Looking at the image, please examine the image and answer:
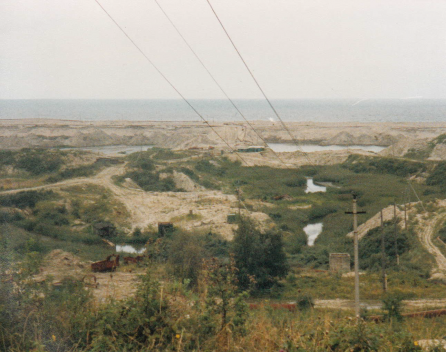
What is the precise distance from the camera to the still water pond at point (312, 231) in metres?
22.0

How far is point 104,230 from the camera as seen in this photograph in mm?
21359

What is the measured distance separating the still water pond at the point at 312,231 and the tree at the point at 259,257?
667 cm

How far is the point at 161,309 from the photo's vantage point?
11.5ft

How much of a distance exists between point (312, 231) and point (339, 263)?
23.4 feet

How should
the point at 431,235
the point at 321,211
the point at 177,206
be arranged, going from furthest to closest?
the point at 177,206 < the point at 321,211 < the point at 431,235

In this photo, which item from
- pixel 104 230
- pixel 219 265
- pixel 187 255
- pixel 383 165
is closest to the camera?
pixel 219 265

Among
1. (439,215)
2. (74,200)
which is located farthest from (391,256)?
(74,200)

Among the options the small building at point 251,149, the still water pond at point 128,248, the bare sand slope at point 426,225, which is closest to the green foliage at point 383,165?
the small building at point 251,149

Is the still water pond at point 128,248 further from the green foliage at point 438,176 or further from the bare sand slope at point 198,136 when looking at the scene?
the bare sand slope at point 198,136

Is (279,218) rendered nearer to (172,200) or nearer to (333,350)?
(172,200)

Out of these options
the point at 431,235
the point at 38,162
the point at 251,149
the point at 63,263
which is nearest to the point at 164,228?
the point at 63,263

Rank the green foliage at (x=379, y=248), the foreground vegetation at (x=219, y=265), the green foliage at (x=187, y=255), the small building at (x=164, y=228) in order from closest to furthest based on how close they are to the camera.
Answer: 1. the foreground vegetation at (x=219, y=265)
2. the green foliage at (x=187, y=255)
3. the green foliage at (x=379, y=248)
4. the small building at (x=164, y=228)

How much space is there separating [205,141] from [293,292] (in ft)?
151

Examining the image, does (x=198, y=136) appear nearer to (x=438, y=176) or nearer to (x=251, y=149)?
(x=251, y=149)
